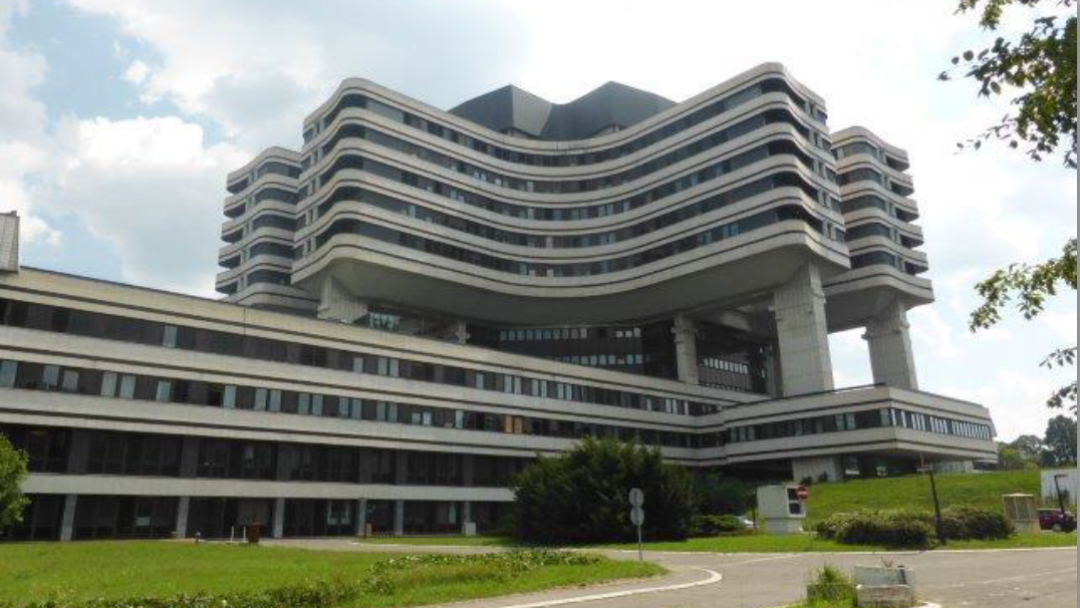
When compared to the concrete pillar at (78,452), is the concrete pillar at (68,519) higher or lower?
lower

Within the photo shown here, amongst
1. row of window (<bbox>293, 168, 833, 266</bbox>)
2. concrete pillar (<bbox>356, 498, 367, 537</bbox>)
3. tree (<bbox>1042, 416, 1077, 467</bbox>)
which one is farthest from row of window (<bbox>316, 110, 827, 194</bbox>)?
tree (<bbox>1042, 416, 1077, 467</bbox>)

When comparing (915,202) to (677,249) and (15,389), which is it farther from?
(15,389)

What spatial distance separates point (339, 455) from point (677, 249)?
137ft

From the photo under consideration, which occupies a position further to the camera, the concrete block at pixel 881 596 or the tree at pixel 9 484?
the tree at pixel 9 484

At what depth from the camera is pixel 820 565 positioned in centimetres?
2594

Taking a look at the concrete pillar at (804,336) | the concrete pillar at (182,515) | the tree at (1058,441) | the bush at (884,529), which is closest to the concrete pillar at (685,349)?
the concrete pillar at (804,336)

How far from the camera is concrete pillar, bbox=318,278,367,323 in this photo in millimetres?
77312

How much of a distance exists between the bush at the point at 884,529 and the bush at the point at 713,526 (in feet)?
22.2

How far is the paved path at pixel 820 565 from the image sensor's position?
55.1 ft

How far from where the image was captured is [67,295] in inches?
1813

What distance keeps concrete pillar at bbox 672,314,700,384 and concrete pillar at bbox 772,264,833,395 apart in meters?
10.5

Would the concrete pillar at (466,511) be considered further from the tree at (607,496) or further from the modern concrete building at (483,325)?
the tree at (607,496)

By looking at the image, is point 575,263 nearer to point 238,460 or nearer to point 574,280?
point 574,280

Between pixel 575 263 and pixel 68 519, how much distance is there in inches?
2263
